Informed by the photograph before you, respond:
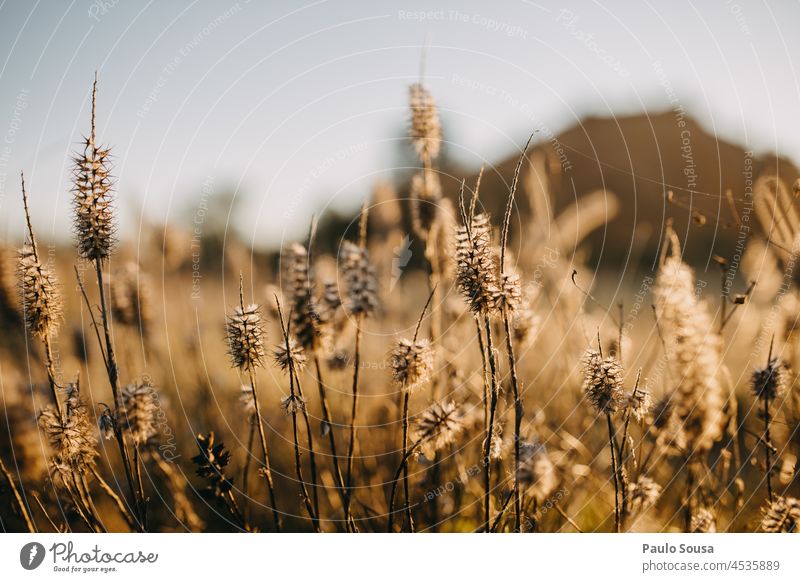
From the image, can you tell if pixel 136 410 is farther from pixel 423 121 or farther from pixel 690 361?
pixel 690 361

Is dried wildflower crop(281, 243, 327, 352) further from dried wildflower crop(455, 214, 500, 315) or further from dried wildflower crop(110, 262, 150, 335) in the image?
dried wildflower crop(110, 262, 150, 335)

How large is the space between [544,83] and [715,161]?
10.7 feet

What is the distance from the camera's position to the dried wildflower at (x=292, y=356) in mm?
1422

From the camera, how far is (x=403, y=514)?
1.80 meters

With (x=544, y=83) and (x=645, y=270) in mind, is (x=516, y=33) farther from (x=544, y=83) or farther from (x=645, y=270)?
(x=645, y=270)

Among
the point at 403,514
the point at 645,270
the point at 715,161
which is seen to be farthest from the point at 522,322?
the point at 645,270

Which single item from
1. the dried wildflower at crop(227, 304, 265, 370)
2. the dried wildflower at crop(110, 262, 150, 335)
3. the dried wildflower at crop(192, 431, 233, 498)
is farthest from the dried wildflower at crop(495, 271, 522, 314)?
the dried wildflower at crop(110, 262, 150, 335)

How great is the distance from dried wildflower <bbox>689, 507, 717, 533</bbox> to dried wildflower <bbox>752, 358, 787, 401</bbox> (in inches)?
17.1

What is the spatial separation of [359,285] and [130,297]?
43.9 inches

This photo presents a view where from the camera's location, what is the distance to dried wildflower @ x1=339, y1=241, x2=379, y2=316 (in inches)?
59.9

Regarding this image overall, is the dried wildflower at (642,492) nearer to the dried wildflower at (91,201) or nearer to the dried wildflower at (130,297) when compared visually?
the dried wildflower at (91,201)

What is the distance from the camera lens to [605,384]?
139 centimetres
